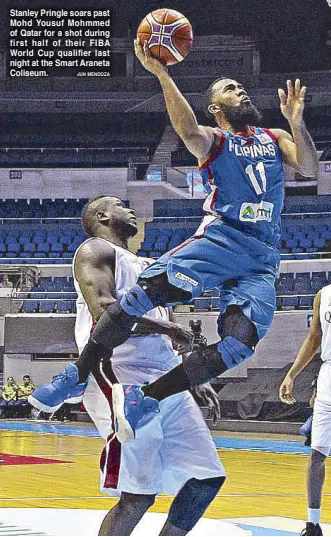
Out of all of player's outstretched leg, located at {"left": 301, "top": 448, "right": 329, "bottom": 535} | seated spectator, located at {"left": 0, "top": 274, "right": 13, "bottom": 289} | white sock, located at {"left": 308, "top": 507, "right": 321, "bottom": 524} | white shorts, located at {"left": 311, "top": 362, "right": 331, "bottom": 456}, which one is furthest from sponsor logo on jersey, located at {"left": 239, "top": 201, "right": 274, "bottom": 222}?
seated spectator, located at {"left": 0, "top": 274, "right": 13, "bottom": 289}

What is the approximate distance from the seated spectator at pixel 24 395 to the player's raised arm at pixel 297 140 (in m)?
15.3

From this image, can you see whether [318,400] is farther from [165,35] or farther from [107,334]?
[165,35]

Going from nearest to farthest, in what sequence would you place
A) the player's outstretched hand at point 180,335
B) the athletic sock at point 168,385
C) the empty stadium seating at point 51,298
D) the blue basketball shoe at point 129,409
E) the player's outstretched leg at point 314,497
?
the blue basketball shoe at point 129,409
the athletic sock at point 168,385
the player's outstretched hand at point 180,335
the player's outstretched leg at point 314,497
the empty stadium seating at point 51,298

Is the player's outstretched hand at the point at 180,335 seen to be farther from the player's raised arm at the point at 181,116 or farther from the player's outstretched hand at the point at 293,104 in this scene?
the player's outstretched hand at the point at 293,104

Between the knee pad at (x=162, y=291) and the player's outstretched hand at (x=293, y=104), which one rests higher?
the player's outstretched hand at (x=293, y=104)

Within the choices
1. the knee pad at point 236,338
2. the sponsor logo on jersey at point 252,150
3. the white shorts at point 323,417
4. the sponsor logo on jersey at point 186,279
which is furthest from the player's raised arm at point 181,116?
the white shorts at point 323,417

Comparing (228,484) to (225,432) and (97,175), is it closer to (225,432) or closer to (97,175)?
(225,432)

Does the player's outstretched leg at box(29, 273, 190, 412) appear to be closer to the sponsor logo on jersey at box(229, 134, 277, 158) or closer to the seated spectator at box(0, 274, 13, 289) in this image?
the sponsor logo on jersey at box(229, 134, 277, 158)

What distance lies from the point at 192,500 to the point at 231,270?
1.04m

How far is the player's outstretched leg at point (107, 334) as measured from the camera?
3.95 metres

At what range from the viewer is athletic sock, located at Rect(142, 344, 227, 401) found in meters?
3.92

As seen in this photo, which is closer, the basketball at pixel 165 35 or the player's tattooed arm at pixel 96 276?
the player's tattooed arm at pixel 96 276

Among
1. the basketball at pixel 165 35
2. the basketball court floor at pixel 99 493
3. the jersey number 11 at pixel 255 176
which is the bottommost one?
the basketball court floor at pixel 99 493

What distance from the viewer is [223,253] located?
417cm
